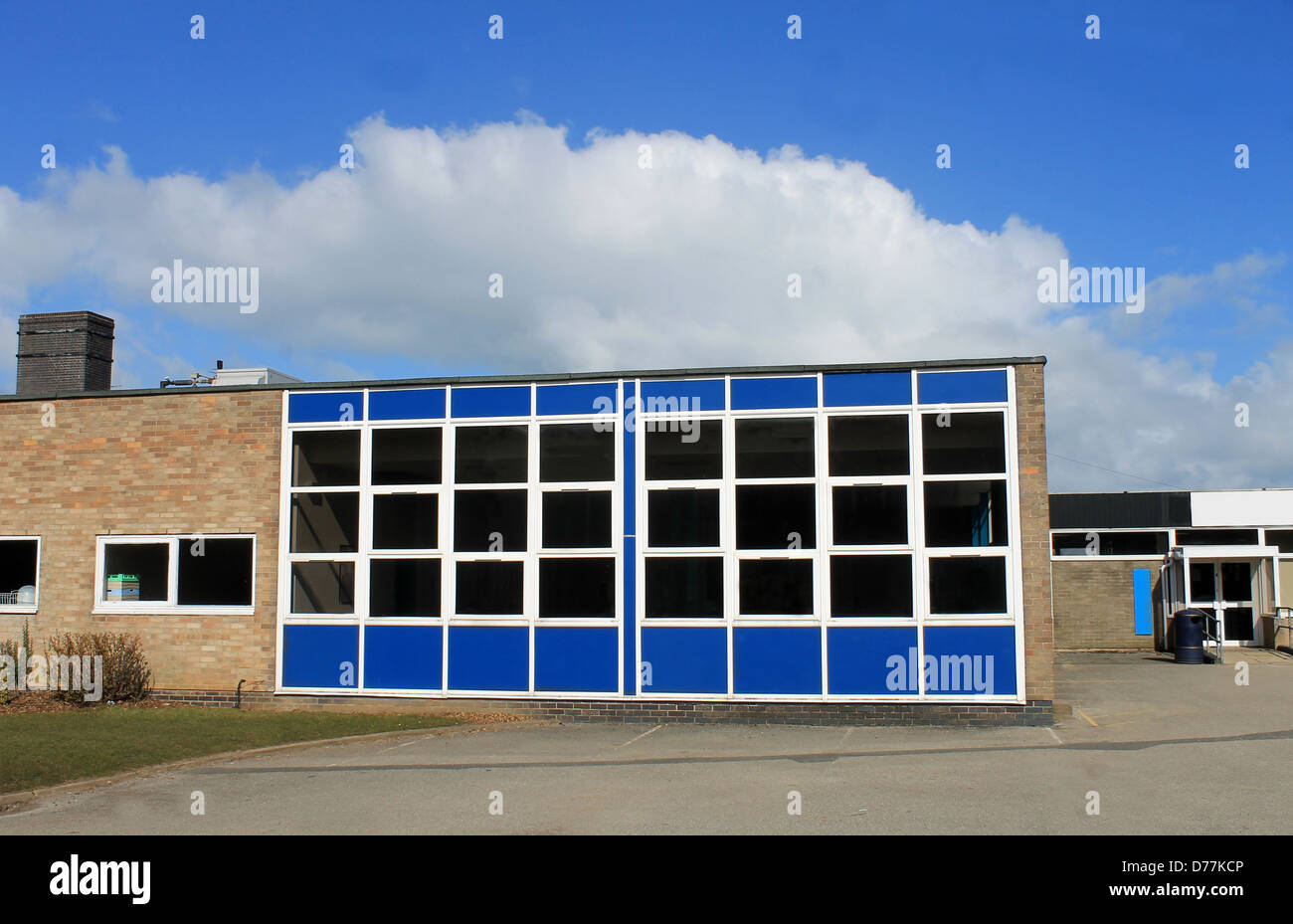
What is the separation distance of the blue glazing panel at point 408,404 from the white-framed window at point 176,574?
7.77 feet

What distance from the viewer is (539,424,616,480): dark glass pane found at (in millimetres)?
14383

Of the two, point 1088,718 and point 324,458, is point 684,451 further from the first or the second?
point 1088,718

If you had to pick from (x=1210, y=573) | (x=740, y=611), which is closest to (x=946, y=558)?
(x=740, y=611)

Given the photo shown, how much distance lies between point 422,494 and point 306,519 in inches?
66.2

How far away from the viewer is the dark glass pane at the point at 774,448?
549 inches

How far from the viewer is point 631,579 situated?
45.8 feet

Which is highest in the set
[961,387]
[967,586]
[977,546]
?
[961,387]

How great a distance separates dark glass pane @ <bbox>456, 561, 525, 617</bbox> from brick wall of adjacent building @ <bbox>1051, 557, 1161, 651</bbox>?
53.7 feet

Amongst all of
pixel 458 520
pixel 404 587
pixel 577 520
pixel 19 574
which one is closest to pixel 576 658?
pixel 577 520

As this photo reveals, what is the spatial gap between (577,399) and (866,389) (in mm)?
3592

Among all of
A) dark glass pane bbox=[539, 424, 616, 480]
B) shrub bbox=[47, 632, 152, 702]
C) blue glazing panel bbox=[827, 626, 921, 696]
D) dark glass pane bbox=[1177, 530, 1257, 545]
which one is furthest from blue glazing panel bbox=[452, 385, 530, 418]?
dark glass pane bbox=[1177, 530, 1257, 545]

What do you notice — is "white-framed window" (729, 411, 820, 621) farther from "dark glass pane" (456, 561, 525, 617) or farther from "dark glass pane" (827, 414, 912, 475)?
"dark glass pane" (456, 561, 525, 617)

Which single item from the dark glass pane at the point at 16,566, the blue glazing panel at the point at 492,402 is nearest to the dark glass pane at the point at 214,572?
the dark glass pane at the point at 16,566

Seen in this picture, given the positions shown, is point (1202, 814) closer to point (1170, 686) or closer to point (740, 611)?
point (740, 611)
